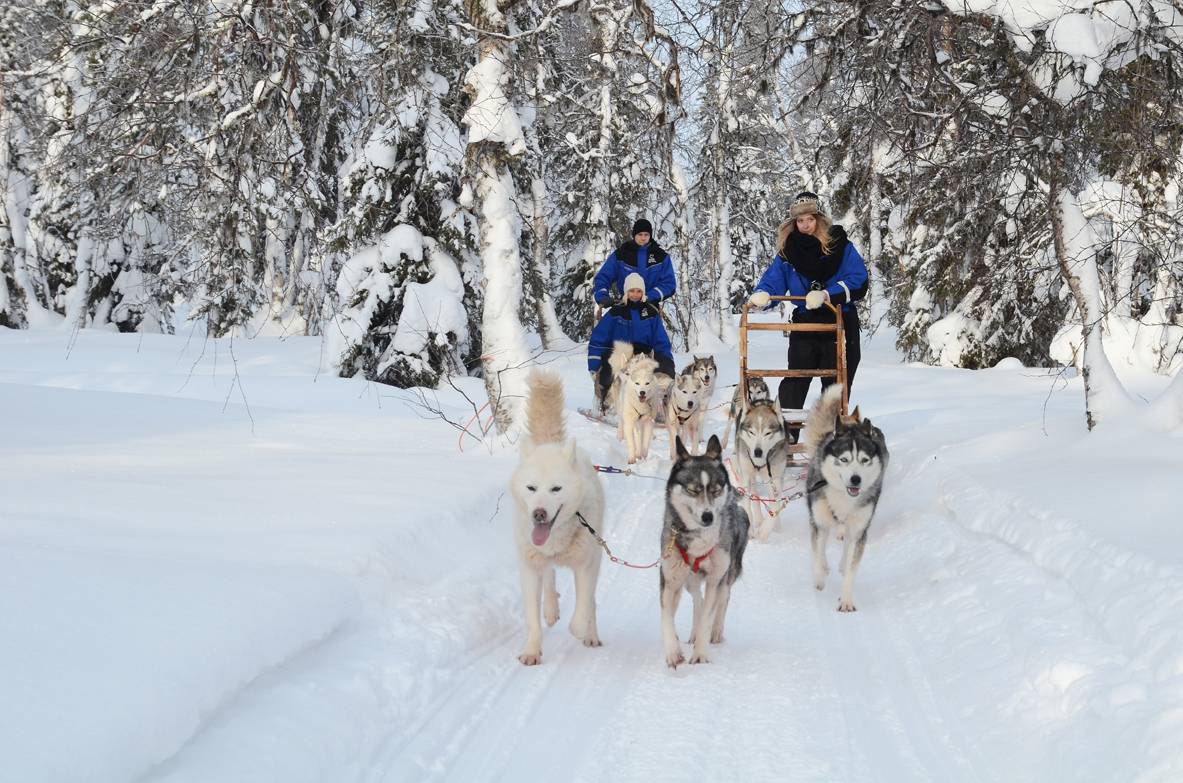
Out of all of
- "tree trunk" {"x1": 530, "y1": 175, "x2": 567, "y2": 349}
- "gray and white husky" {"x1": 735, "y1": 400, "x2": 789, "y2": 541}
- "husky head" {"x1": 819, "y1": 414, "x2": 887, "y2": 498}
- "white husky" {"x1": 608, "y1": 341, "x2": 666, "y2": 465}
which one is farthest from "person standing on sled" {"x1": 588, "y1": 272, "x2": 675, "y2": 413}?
"tree trunk" {"x1": 530, "y1": 175, "x2": 567, "y2": 349}

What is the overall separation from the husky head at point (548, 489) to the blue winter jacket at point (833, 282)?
328 cm

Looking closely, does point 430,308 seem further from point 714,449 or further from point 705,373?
point 714,449

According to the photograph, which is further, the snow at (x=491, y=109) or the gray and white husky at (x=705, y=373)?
the gray and white husky at (x=705, y=373)

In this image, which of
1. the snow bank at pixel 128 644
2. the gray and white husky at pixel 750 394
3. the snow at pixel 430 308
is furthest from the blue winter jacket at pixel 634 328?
the snow bank at pixel 128 644

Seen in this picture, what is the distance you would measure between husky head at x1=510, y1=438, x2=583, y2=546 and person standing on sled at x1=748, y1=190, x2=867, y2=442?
3.15 m

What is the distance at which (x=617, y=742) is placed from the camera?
3.18 metres

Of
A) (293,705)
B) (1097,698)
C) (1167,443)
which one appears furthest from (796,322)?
Result: (293,705)

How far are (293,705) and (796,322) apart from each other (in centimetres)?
522

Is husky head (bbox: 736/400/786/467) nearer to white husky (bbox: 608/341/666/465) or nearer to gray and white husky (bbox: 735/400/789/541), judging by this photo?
gray and white husky (bbox: 735/400/789/541)

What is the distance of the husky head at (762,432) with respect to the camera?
6.65 m

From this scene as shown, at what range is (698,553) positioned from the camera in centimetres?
405

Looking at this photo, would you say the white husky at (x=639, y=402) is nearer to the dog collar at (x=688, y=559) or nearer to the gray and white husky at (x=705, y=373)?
the gray and white husky at (x=705, y=373)

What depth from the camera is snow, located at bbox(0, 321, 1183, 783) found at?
2.66 metres

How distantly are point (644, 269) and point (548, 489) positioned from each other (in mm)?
5445
